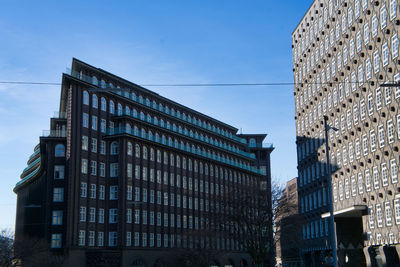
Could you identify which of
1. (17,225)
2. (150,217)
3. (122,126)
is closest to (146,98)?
(122,126)

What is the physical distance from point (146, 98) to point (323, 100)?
136ft

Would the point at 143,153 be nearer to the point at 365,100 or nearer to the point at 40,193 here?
the point at 40,193

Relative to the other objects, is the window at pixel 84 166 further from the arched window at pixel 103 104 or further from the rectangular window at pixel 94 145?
the arched window at pixel 103 104

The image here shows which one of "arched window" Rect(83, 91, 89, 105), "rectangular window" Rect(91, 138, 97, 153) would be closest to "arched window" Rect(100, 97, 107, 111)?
"arched window" Rect(83, 91, 89, 105)

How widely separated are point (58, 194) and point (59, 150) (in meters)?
7.10

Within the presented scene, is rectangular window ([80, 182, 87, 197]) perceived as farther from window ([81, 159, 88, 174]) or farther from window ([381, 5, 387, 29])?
window ([381, 5, 387, 29])

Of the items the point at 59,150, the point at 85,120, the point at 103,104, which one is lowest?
the point at 59,150

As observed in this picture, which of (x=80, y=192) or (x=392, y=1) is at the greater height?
(x=392, y=1)

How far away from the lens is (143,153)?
87.2 metres

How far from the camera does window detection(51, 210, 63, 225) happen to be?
77062mm

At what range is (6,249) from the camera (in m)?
60.9

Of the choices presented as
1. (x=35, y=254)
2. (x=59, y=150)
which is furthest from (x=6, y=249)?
(x=59, y=150)

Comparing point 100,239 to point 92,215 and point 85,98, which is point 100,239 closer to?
point 92,215

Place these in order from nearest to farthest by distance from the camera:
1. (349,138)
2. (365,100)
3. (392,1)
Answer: (392,1) → (365,100) → (349,138)
